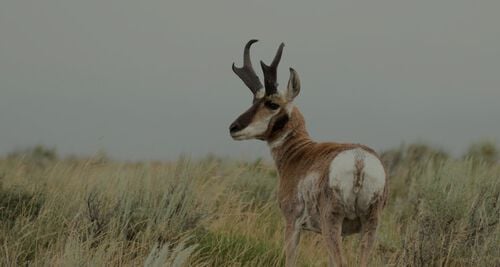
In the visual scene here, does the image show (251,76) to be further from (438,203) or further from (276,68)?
(438,203)

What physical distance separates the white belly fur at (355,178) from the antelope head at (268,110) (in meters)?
1.66

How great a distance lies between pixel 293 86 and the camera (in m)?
7.51

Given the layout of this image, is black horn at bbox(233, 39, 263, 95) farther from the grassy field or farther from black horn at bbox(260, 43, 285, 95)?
the grassy field

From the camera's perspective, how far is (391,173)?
16438 millimetres

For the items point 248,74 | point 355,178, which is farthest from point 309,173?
point 248,74

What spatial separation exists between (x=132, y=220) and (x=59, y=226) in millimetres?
806

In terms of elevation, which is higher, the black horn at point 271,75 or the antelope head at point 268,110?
the black horn at point 271,75

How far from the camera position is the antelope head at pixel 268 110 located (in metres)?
7.51

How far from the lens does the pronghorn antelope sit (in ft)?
19.3

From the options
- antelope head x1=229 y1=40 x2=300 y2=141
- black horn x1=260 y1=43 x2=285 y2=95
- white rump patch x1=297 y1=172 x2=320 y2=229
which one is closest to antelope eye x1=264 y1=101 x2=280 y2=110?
antelope head x1=229 y1=40 x2=300 y2=141

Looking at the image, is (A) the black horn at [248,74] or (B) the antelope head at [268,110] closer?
(B) the antelope head at [268,110]

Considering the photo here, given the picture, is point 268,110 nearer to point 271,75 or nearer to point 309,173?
point 271,75

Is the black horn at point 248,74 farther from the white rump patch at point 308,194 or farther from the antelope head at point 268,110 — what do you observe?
the white rump patch at point 308,194

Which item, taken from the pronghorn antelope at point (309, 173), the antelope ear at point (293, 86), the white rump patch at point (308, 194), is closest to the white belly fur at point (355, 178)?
the pronghorn antelope at point (309, 173)
